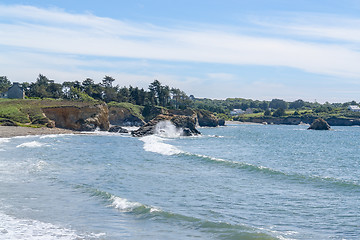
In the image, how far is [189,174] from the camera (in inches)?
1031

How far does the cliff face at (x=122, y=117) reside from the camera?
99500 mm

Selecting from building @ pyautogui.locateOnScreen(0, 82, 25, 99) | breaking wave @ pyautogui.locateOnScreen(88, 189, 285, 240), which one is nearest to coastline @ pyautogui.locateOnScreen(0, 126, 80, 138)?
building @ pyautogui.locateOnScreen(0, 82, 25, 99)

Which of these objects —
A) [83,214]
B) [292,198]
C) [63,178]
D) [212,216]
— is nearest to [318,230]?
[212,216]

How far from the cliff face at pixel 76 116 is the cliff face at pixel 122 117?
778 inches

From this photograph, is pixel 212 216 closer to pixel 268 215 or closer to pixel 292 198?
pixel 268 215

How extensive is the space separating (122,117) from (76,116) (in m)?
25.2

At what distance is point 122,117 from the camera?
100625mm

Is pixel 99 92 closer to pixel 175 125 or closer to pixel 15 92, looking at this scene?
pixel 15 92

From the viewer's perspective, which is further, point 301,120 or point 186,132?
point 301,120

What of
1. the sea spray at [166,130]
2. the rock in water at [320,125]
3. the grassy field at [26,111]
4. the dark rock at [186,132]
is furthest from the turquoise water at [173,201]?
the rock in water at [320,125]

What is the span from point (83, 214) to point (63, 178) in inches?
337

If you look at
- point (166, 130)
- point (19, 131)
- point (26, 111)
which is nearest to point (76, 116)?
point (26, 111)

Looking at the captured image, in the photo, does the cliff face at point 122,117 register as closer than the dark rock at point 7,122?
No

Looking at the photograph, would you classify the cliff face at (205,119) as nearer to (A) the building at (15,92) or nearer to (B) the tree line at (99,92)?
(B) the tree line at (99,92)
